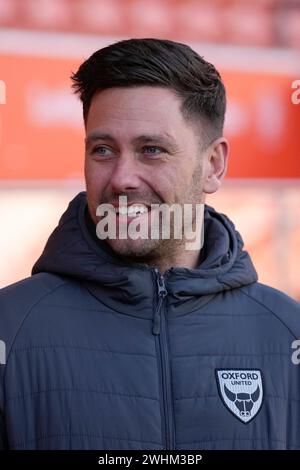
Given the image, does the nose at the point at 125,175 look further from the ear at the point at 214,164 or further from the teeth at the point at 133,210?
the ear at the point at 214,164

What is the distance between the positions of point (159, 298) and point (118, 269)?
10 cm

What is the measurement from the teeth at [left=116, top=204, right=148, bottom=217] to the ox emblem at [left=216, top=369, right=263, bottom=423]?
14.2 inches

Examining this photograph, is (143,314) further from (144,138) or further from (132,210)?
(144,138)

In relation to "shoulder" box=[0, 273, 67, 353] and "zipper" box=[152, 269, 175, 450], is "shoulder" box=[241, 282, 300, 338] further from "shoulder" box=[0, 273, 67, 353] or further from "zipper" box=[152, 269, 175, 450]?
"shoulder" box=[0, 273, 67, 353]

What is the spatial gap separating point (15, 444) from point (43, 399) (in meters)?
0.10

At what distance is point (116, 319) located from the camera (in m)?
Result: 1.77

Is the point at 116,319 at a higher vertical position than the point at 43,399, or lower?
higher

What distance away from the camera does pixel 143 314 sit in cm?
176

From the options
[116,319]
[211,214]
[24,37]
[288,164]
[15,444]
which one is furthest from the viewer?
[288,164]

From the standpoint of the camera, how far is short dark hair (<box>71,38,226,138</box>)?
179 cm

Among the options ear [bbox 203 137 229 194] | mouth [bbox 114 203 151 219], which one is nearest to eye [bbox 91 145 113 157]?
mouth [bbox 114 203 151 219]

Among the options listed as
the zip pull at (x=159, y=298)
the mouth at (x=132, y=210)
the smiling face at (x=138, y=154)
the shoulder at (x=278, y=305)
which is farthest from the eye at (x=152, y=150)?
the shoulder at (x=278, y=305)

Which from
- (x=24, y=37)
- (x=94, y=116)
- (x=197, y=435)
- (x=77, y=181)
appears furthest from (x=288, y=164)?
(x=197, y=435)
